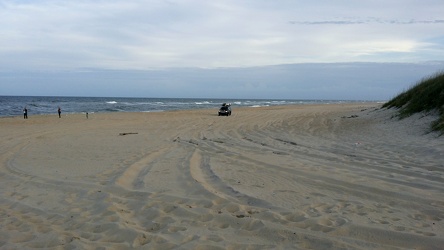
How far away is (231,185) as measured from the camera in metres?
6.71

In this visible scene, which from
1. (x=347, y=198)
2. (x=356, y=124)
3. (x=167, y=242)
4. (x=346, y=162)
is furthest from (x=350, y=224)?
(x=356, y=124)

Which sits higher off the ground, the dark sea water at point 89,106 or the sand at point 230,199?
the sand at point 230,199

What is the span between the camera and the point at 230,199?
576 cm

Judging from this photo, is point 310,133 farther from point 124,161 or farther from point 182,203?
point 182,203

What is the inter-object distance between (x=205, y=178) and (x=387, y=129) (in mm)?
10546

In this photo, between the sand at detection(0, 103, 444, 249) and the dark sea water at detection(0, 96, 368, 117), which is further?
the dark sea water at detection(0, 96, 368, 117)

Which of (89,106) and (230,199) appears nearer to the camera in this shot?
(230,199)

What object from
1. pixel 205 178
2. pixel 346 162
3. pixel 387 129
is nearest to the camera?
pixel 205 178

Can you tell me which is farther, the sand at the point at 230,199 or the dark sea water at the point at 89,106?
the dark sea water at the point at 89,106

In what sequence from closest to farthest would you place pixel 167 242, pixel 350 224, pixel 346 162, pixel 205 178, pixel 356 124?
pixel 167 242, pixel 350 224, pixel 205 178, pixel 346 162, pixel 356 124

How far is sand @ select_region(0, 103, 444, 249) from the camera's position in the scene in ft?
14.1

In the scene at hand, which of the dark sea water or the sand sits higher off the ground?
the sand

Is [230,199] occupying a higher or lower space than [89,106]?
higher

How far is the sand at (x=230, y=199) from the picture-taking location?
4.30 meters
